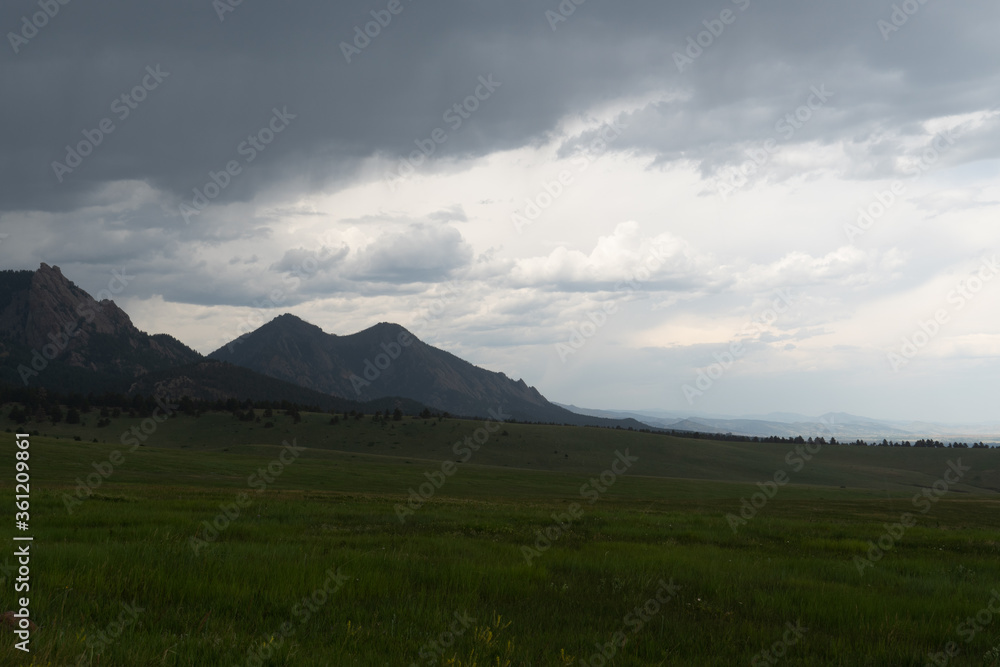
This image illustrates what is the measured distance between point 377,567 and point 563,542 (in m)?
6.04

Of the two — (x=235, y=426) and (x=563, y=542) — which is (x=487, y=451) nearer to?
(x=235, y=426)

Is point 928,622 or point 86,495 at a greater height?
point 928,622

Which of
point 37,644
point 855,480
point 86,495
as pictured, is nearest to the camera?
point 37,644

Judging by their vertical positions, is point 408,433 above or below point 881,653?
below

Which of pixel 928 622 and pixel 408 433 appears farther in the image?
pixel 408 433

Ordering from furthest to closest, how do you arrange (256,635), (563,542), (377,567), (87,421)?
(87,421)
(563,542)
(377,567)
(256,635)

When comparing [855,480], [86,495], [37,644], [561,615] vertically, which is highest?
[37,644]

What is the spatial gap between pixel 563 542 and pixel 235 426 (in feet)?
505

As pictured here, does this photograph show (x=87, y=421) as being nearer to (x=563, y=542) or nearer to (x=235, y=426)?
(x=235, y=426)

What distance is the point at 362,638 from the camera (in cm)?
704

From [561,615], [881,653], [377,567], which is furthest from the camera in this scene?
[377,567]

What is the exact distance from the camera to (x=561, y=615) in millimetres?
8641

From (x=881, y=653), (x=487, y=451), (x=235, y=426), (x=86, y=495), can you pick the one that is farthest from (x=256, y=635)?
(x=235, y=426)

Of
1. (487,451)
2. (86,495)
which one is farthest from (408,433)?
(86,495)
